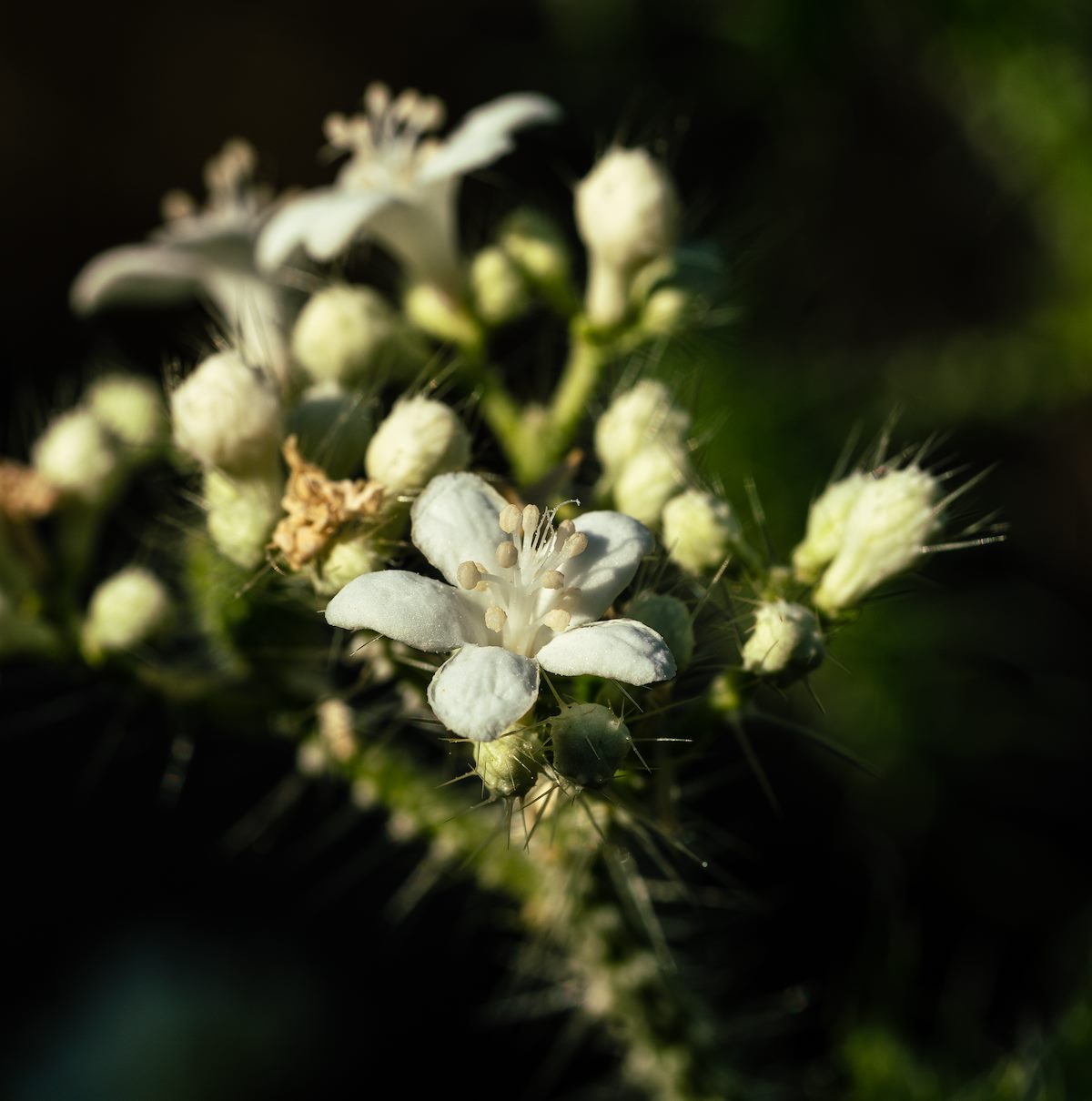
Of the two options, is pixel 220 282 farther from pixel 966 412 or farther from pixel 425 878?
pixel 966 412

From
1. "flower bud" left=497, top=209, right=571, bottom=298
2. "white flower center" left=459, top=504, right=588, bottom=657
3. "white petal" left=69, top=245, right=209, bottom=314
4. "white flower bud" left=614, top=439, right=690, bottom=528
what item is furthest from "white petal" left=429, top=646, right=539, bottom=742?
"white petal" left=69, top=245, right=209, bottom=314

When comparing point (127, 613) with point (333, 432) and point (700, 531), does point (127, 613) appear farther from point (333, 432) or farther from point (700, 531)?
point (700, 531)

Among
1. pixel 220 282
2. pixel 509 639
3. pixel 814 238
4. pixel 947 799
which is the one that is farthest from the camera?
pixel 814 238

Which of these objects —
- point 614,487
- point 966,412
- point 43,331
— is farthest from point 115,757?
point 966,412

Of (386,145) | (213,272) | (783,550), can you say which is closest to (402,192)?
(386,145)

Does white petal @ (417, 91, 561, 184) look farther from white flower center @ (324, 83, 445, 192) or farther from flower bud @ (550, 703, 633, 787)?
flower bud @ (550, 703, 633, 787)
